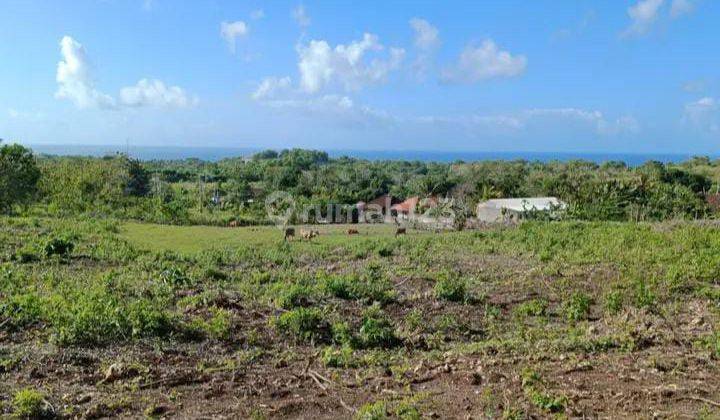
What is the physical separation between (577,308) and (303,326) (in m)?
3.86

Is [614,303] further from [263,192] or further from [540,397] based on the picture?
[263,192]

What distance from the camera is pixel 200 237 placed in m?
21.3

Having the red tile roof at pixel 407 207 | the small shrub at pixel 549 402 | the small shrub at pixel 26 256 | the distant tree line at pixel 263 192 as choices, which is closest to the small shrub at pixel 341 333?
the small shrub at pixel 549 402

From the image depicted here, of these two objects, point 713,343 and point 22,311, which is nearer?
point 713,343

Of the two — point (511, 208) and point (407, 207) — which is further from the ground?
point (511, 208)

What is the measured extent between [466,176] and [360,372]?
47.4m

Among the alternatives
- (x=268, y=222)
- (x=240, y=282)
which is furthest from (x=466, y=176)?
(x=240, y=282)

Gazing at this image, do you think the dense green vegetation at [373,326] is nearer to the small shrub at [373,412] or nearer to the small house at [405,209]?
the small shrub at [373,412]

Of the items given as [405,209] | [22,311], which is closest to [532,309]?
[22,311]

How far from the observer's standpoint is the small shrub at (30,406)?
13.4 feet

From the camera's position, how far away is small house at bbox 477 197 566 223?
27328mm

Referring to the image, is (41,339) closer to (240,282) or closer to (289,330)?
(289,330)

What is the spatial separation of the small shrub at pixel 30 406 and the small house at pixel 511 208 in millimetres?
23268

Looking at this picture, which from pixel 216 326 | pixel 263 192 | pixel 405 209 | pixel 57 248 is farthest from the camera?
pixel 263 192
